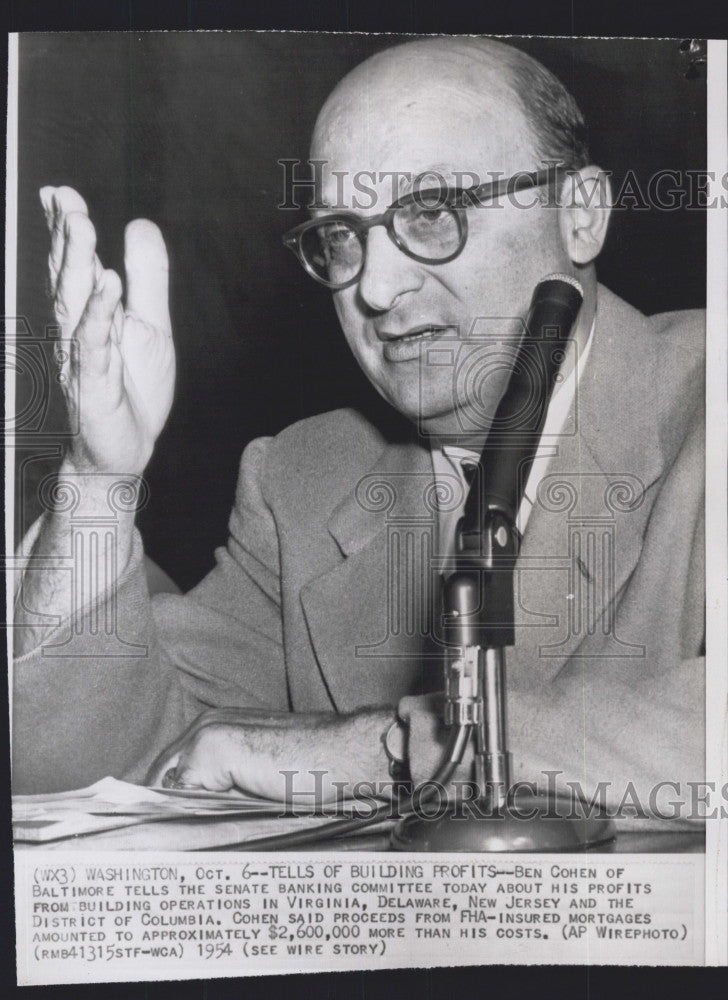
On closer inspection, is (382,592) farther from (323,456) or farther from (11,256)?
(11,256)

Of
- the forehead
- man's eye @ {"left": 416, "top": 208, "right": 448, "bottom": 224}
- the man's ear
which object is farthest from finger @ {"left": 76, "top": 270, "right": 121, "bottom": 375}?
the man's ear

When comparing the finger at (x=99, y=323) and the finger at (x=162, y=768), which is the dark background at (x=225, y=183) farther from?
the finger at (x=162, y=768)

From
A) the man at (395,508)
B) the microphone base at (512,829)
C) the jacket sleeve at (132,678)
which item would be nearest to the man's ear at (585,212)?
the man at (395,508)

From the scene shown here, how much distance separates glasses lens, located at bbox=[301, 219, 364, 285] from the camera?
1.87m

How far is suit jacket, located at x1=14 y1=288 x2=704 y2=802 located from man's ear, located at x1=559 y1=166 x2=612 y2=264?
0.09 meters

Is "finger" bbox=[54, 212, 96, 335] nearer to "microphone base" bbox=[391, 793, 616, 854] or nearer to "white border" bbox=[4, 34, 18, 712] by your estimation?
"white border" bbox=[4, 34, 18, 712]

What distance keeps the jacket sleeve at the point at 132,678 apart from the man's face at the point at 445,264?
30 centimetres

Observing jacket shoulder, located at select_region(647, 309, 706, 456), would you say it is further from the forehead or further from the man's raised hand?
the man's raised hand

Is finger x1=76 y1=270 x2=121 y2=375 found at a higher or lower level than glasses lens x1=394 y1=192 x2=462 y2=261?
lower

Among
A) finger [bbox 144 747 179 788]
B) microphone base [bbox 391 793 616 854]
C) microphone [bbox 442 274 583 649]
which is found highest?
microphone [bbox 442 274 583 649]

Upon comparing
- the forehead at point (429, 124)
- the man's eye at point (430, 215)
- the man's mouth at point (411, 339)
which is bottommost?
the man's mouth at point (411, 339)

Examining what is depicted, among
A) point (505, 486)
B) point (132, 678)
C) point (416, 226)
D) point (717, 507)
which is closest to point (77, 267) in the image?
point (416, 226)

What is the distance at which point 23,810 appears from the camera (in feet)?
6.21

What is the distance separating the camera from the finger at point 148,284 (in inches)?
74.4
